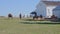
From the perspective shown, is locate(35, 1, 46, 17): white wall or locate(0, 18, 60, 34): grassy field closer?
locate(0, 18, 60, 34): grassy field

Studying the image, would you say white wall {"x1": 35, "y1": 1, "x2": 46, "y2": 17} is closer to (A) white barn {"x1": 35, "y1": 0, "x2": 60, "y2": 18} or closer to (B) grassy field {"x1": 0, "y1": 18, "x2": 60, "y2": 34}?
(A) white barn {"x1": 35, "y1": 0, "x2": 60, "y2": 18}

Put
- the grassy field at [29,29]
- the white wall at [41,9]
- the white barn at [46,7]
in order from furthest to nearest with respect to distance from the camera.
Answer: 1. the white wall at [41,9]
2. the white barn at [46,7]
3. the grassy field at [29,29]

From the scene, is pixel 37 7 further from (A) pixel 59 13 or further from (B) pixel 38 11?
(A) pixel 59 13

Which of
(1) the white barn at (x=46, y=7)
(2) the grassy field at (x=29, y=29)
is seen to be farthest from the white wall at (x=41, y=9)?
(2) the grassy field at (x=29, y=29)

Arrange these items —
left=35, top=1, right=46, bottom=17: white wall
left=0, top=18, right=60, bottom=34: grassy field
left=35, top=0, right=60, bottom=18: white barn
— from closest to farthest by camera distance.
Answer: left=0, top=18, right=60, bottom=34: grassy field < left=35, top=0, right=60, bottom=18: white barn < left=35, top=1, right=46, bottom=17: white wall

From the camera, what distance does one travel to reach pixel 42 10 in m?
61.4

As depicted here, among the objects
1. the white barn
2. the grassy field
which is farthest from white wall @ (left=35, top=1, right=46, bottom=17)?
the grassy field

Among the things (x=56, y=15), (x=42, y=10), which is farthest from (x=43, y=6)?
(x=56, y=15)

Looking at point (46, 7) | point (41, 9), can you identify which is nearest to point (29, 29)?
point (46, 7)

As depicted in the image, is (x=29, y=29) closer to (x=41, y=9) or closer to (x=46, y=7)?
(x=46, y=7)

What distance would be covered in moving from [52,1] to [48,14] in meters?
4.63

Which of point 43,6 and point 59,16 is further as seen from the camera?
point 43,6

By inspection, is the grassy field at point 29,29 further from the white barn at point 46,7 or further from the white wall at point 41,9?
the white wall at point 41,9

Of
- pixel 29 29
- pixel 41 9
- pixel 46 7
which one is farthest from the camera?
pixel 41 9
